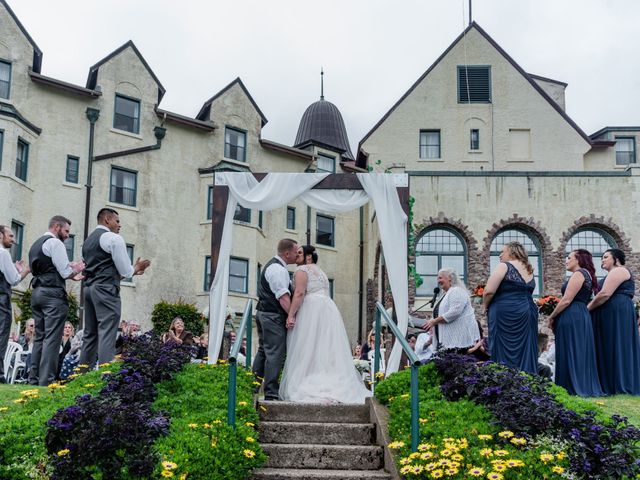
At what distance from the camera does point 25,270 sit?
1101cm

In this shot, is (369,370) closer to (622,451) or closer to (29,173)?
(622,451)

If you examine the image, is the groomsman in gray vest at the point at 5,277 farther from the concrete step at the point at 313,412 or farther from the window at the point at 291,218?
the window at the point at 291,218

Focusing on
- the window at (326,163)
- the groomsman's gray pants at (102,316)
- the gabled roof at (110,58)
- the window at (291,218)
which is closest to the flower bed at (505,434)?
the groomsman's gray pants at (102,316)

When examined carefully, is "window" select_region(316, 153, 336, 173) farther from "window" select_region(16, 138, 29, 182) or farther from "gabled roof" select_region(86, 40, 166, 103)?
"window" select_region(16, 138, 29, 182)

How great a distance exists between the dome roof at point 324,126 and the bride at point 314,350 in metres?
37.9

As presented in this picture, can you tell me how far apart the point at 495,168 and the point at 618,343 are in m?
27.4

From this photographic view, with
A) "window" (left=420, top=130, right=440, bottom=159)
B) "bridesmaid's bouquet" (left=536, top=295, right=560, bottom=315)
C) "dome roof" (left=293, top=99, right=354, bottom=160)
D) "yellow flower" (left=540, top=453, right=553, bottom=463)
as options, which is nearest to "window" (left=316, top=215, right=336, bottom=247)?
"window" (left=420, top=130, right=440, bottom=159)

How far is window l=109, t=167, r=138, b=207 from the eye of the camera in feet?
107

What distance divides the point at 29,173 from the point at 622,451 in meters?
27.6

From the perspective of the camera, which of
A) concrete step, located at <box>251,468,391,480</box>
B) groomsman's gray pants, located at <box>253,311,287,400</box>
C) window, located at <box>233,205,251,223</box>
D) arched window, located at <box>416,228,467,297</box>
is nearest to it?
concrete step, located at <box>251,468,391,480</box>

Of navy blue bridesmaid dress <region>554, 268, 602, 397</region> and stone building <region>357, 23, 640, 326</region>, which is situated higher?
stone building <region>357, 23, 640, 326</region>

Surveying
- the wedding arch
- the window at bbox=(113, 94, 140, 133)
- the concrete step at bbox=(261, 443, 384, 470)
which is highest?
the window at bbox=(113, 94, 140, 133)

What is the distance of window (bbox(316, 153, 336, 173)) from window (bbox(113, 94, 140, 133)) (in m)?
9.25

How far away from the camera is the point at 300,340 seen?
420 inches
